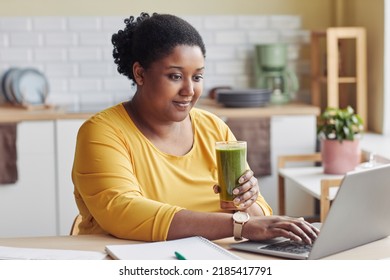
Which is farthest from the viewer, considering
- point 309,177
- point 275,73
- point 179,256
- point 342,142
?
point 275,73

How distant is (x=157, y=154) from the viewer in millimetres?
2357

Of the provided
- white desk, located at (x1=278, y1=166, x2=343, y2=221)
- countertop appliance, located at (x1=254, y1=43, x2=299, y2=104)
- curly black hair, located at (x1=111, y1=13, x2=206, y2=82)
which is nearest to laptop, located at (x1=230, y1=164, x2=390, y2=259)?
curly black hair, located at (x1=111, y1=13, x2=206, y2=82)

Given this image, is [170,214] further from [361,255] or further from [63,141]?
[63,141]

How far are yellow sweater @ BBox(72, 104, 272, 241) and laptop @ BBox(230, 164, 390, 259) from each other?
282mm

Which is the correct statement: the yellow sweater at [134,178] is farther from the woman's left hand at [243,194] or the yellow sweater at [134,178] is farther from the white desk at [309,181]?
the white desk at [309,181]

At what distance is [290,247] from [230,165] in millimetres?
292

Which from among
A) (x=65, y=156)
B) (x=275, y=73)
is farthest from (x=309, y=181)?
(x=65, y=156)

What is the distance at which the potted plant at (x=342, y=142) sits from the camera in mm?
3783

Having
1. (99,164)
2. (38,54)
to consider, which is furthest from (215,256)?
(38,54)

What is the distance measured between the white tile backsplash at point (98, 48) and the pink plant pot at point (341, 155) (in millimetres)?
1340

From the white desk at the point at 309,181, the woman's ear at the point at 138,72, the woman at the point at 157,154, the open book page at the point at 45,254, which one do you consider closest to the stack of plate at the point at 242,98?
the white desk at the point at 309,181

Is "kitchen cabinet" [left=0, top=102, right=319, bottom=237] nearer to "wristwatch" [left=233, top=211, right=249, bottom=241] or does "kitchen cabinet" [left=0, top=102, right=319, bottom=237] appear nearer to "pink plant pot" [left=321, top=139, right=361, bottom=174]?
"pink plant pot" [left=321, top=139, right=361, bottom=174]

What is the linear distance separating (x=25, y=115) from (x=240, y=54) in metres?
1.48

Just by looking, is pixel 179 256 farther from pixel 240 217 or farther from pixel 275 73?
pixel 275 73
